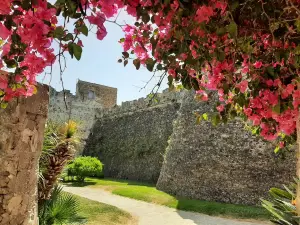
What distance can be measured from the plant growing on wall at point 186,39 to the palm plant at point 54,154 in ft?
16.3

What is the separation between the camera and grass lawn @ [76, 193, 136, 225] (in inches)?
407

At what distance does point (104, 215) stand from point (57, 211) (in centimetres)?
329

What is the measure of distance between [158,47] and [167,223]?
847cm

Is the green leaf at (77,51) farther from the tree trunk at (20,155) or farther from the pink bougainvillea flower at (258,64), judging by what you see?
the tree trunk at (20,155)

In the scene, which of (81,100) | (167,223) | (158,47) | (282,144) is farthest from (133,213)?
(81,100)

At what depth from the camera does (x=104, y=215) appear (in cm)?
1095

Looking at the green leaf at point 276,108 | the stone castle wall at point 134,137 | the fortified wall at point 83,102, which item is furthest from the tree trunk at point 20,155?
the fortified wall at point 83,102

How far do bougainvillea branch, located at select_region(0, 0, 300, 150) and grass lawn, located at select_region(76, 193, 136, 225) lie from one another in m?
7.05

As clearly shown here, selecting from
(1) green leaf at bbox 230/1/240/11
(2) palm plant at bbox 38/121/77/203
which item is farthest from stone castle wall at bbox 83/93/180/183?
(1) green leaf at bbox 230/1/240/11

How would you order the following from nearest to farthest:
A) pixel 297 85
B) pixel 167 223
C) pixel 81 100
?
1. pixel 297 85
2. pixel 167 223
3. pixel 81 100

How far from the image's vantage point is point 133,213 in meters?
12.0

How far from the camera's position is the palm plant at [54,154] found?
8.06m

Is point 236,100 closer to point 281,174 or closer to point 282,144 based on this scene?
point 282,144

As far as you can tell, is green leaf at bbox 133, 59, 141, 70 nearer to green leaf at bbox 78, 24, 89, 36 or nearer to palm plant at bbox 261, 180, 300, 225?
green leaf at bbox 78, 24, 89, 36
